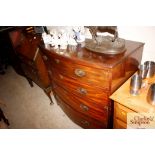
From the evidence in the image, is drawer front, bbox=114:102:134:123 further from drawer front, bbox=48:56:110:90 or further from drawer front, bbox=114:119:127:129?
drawer front, bbox=48:56:110:90

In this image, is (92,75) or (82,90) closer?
(92,75)

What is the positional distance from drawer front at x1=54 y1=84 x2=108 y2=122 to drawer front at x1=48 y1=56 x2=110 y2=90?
0.27 metres

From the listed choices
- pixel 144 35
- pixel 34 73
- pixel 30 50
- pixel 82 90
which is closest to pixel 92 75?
pixel 82 90

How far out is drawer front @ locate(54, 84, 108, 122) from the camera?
1.79 m

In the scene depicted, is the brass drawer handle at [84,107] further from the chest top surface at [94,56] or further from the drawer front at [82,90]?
the chest top surface at [94,56]

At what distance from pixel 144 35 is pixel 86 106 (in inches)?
38.5

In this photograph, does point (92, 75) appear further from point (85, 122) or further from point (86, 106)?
point (85, 122)

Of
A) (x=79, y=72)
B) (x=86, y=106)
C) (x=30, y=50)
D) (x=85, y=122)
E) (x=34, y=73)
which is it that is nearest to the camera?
(x=79, y=72)

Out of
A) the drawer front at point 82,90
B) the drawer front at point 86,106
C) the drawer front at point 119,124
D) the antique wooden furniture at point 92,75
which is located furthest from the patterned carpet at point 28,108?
the drawer front at point 119,124

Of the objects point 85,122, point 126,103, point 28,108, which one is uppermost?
point 126,103

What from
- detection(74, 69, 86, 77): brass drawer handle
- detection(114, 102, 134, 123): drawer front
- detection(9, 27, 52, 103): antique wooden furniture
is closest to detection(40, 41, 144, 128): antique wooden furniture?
detection(74, 69, 86, 77): brass drawer handle

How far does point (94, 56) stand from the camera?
1.62 metres

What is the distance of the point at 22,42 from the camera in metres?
2.93
